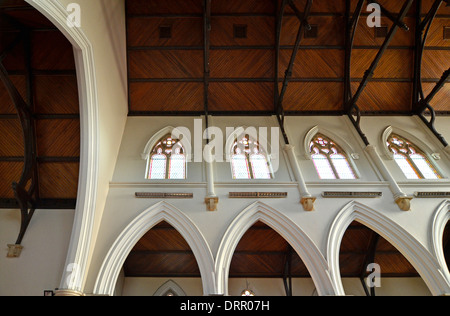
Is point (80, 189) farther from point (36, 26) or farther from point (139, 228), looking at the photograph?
point (36, 26)

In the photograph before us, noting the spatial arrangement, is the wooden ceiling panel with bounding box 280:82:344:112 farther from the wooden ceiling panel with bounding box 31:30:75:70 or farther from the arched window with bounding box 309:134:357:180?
the wooden ceiling panel with bounding box 31:30:75:70

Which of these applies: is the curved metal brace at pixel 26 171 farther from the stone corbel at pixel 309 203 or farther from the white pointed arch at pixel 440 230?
the white pointed arch at pixel 440 230

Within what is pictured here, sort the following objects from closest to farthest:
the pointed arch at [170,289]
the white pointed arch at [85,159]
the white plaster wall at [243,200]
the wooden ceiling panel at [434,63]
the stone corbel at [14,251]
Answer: the white pointed arch at [85,159]
the white plaster wall at [243,200]
the stone corbel at [14,251]
the pointed arch at [170,289]
the wooden ceiling panel at [434,63]

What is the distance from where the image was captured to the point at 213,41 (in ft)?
36.3

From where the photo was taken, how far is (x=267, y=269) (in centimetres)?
1078

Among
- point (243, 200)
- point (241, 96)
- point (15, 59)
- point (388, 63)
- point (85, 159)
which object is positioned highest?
point (388, 63)

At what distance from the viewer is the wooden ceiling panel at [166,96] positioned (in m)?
11.3

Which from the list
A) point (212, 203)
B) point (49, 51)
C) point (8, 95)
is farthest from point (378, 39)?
point (8, 95)

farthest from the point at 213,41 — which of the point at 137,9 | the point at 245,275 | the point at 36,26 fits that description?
the point at 245,275

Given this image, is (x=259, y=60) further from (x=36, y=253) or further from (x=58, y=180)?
(x=36, y=253)

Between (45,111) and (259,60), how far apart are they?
284 inches

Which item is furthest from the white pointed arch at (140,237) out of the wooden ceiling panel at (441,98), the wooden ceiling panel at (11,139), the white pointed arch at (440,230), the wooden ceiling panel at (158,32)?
the wooden ceiling panel at (441,98)

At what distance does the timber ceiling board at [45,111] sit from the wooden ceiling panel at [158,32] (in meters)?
2.84

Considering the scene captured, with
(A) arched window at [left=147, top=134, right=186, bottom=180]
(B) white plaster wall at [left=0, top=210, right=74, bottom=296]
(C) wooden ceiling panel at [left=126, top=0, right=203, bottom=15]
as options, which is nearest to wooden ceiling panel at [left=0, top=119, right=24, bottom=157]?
(B) white plaster wall at [left=0, top=210, right=74, bottom=296]
